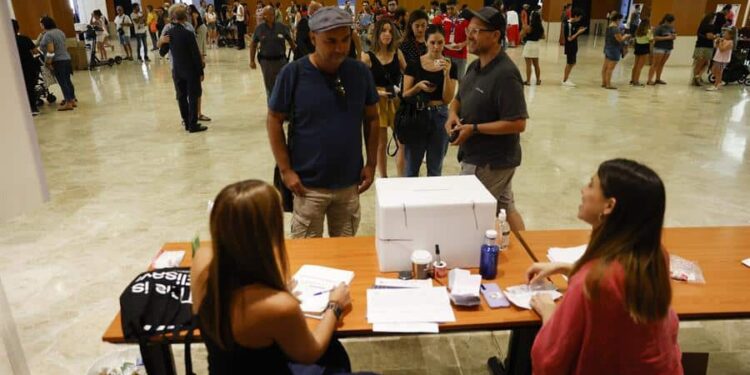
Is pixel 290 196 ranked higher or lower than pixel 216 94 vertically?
higher

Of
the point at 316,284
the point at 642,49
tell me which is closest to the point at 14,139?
the point at 316,284

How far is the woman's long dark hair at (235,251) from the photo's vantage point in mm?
1498

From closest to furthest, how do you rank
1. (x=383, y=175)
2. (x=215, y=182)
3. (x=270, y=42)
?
(x=383, y=175) → (x=215, y=182) → (x=270, y=42)

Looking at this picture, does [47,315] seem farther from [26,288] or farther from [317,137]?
[317,137]

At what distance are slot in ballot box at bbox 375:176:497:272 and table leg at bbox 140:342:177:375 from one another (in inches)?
36.9

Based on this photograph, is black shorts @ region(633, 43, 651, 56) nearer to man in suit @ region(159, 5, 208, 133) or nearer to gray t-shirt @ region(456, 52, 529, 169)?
man in suit @ region(159, 5, 208, 133)

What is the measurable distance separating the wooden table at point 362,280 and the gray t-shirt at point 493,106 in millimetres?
660

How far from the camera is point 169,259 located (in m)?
2.40

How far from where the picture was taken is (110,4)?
2080 centimetres

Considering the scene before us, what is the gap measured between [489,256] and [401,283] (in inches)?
14.9

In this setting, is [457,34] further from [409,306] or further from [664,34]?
[409,306]

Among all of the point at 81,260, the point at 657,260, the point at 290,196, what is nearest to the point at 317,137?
the point at 290,196

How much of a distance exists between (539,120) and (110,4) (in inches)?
754

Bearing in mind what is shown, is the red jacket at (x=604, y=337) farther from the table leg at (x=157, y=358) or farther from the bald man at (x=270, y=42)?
the bald man at (x=270, y=42)
